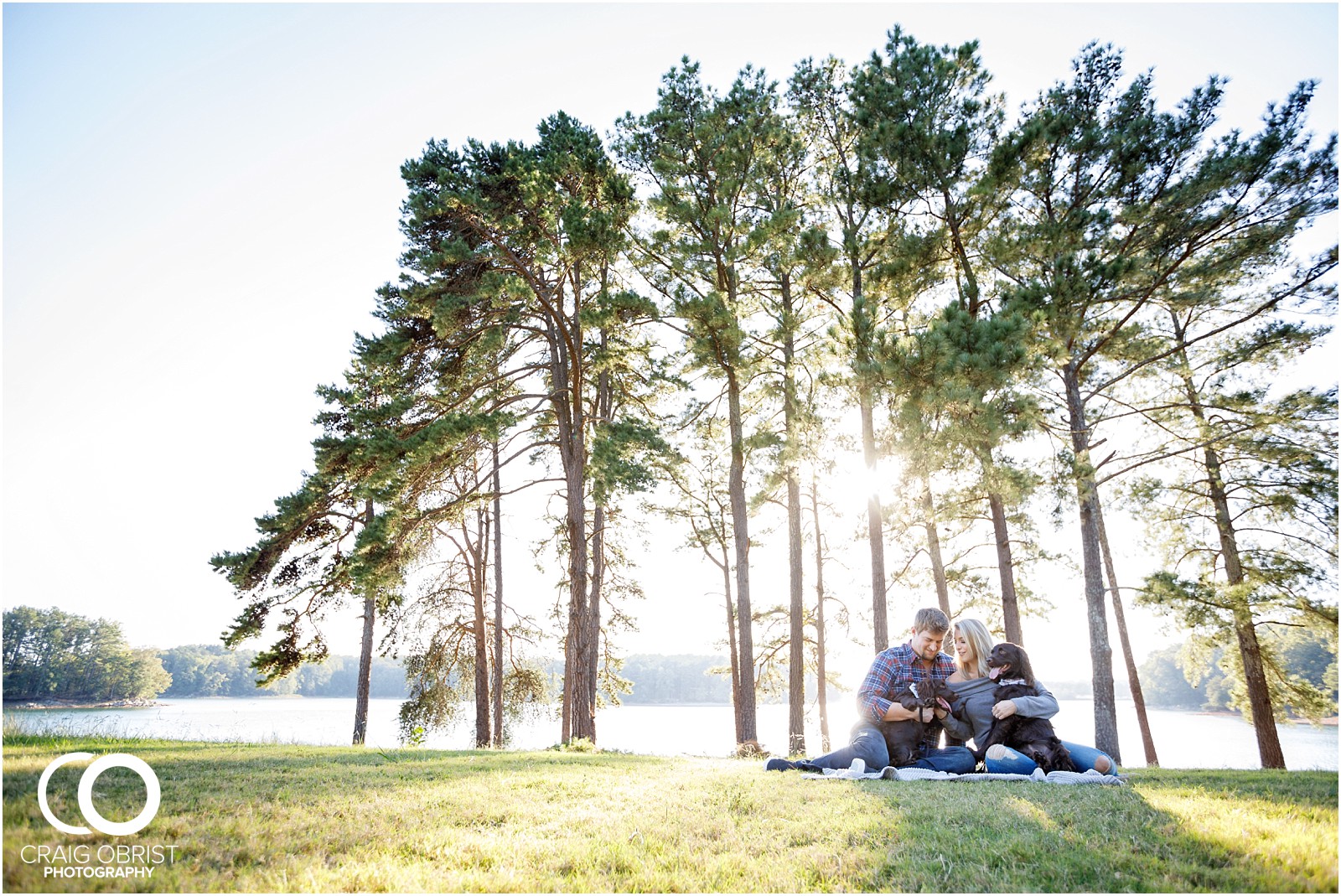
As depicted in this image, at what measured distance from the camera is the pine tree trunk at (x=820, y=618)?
61.8ft

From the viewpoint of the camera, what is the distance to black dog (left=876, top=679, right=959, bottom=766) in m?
5.75

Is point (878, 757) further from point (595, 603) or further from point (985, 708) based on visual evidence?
point (595, 603)

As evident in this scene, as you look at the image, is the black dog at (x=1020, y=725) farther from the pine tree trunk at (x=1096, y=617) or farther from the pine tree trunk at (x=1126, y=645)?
the pine tree trunk at (x=1126, y=645)

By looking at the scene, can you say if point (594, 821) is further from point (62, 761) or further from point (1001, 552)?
point (1001, 552)

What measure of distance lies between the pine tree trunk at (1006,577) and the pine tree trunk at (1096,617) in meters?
1.24

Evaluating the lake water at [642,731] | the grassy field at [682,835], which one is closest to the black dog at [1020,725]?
the grassy field at [682,835]

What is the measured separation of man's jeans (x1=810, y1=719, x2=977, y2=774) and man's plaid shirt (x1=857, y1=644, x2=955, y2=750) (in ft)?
0.55

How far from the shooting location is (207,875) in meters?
2.56

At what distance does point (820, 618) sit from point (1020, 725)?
14.1m

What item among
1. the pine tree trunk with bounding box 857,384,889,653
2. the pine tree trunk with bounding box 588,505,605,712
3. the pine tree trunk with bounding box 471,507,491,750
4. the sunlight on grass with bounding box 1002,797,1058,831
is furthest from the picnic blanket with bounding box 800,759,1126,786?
the pine tree trunk with bounding box 471,507,491,750

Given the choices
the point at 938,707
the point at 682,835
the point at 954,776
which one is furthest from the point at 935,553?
the point at 682,835

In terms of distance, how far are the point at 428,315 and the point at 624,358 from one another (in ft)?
14.3

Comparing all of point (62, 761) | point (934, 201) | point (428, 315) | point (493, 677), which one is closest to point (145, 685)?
point (493, 677)

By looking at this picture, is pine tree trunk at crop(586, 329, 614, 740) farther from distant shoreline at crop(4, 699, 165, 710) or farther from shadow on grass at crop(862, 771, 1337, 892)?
distant shoreline at crop(4, 699, 165, 710)
